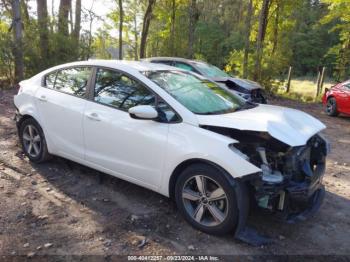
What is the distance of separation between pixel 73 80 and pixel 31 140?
4.15ft

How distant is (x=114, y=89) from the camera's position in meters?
4.54

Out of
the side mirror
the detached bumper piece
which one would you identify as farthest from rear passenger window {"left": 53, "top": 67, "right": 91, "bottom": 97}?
the detached bumper piece

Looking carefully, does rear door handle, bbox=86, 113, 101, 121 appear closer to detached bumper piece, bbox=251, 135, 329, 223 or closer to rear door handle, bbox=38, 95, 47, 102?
rear door handle, bbox=38, 95, 47, 102

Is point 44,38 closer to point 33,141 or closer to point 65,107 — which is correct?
point 33,141

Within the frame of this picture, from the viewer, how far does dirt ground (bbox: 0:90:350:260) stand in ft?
11.6

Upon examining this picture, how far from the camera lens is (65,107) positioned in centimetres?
486

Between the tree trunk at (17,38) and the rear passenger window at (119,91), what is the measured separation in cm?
926

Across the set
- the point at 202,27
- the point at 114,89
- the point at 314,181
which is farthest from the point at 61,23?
the point at 202,27

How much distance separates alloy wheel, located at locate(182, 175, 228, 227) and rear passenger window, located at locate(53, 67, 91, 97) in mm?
1998

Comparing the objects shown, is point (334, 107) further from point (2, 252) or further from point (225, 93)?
point (2, 252)

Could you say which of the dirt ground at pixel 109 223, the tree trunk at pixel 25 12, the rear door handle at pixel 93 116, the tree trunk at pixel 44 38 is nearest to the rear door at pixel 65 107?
the rear door handle at pixel 93 116

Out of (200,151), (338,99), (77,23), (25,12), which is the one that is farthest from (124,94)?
(25,12)

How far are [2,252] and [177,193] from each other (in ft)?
5.89

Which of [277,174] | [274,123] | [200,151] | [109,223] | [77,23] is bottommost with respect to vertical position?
[109,223]
